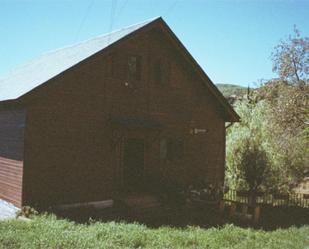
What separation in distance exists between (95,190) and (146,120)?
12.8 feet

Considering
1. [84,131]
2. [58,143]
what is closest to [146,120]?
[84,131]

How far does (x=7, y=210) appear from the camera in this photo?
13.7m

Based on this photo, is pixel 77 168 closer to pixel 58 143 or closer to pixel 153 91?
pixel 58 143

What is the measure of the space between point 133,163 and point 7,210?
18.7ft

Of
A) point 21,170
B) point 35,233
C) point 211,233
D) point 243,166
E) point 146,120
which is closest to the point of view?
point 35,233

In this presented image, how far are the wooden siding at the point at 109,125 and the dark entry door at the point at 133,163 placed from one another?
0.31 meters

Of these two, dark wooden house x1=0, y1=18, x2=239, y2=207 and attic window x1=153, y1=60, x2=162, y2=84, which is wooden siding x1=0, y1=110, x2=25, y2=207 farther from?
attic window x1=153, y1=60, x2=162, y2=84

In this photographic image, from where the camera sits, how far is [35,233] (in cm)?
975

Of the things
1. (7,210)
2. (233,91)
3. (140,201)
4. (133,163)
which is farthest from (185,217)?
(233,91)

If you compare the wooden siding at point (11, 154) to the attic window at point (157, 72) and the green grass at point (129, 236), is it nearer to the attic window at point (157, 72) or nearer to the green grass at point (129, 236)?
the green grass at point (129, 236)

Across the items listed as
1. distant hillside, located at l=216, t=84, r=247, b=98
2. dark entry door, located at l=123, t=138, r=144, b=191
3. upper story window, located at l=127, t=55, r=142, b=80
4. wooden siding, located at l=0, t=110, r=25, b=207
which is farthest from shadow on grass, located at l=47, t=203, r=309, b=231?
distant hillside, located at l=216, t=84, r=247, b=98

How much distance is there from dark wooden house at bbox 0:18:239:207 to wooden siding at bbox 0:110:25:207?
0.04 meters

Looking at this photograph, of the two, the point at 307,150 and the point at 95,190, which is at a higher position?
the point at 307,150

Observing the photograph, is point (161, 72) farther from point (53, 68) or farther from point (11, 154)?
point (11, 154)
